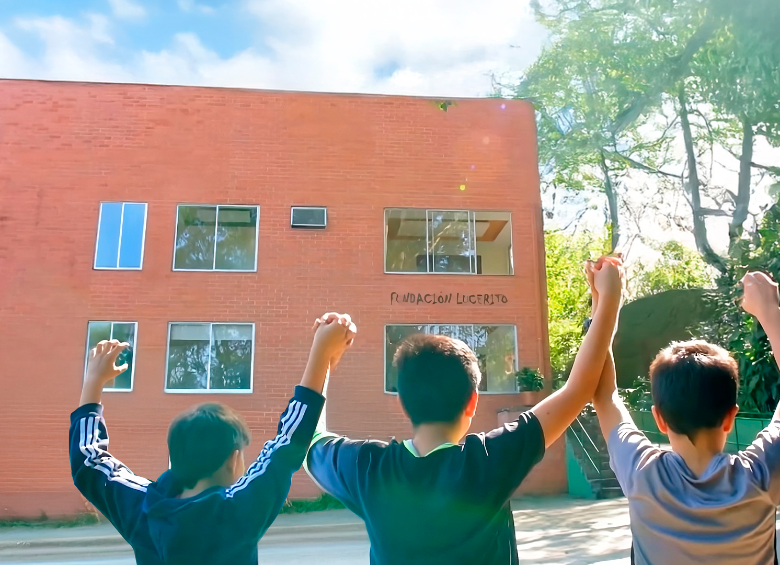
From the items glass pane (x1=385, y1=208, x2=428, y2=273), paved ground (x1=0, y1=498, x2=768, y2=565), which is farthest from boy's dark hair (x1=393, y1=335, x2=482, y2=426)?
glass pane (x1=385, y1=208, x2=428, y2=273)

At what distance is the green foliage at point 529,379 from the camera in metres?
12.7

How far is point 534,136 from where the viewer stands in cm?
1439

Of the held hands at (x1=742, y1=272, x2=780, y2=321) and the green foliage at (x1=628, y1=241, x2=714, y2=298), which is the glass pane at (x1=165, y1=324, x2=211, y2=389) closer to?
the held hands at (x1=742, y1=272, x2=780, y2=321)

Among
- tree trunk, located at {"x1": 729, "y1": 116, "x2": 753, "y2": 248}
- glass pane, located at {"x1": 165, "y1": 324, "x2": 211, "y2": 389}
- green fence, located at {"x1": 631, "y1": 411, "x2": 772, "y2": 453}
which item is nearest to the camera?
green fence, located at {"x1": 631, "y1": 411, "x2": 772, "y2": 453}

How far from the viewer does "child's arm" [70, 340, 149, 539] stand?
1853 millimetres

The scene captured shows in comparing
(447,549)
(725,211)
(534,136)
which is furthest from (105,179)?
(725,211)

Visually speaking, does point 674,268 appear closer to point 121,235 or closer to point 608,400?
point 121,235

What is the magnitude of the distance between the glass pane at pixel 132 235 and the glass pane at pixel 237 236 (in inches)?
59.6

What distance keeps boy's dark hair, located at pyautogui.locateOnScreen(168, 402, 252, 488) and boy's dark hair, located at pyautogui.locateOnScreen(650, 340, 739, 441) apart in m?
1.19

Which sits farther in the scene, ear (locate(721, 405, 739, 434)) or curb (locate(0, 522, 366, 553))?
curb (locate(0, 522, 366, 553))

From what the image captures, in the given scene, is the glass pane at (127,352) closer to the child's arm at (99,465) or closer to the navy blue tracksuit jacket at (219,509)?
the child's arm at (99,465)

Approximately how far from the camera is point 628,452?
75.2 inches

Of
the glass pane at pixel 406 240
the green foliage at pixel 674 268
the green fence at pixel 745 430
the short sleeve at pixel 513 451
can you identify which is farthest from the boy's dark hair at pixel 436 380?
the green foliage at pixel 674 268

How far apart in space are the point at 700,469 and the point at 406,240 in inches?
477
